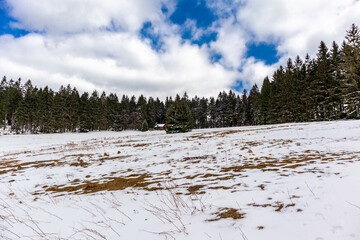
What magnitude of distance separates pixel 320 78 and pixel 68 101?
68.8 meters

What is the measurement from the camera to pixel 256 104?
195 ft

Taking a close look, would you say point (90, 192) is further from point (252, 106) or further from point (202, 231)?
point (252, 106)

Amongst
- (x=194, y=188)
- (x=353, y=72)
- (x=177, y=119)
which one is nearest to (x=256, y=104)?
(x=353, y=72)

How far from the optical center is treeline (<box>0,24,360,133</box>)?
1120 inches

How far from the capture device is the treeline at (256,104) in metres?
28.4

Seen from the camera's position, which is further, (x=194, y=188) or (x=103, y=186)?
(x=103, y=186)

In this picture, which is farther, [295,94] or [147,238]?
[295,94]

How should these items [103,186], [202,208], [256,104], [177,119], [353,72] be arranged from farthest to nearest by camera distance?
[256,104] < [177,119] < [353,72] < [103,186] < [202,208]

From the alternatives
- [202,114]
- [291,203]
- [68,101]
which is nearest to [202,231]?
[291,203]

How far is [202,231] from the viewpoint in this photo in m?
2.03

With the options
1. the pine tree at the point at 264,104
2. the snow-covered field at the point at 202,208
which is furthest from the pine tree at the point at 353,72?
the snow-covered field at the point at 202,208

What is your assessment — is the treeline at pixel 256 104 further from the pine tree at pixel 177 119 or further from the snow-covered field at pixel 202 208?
the snow-covered field at pixel 202 208

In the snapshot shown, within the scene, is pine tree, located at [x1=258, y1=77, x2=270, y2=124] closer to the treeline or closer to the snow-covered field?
the treeline

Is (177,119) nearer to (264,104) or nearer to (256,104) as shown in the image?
(264,104)
